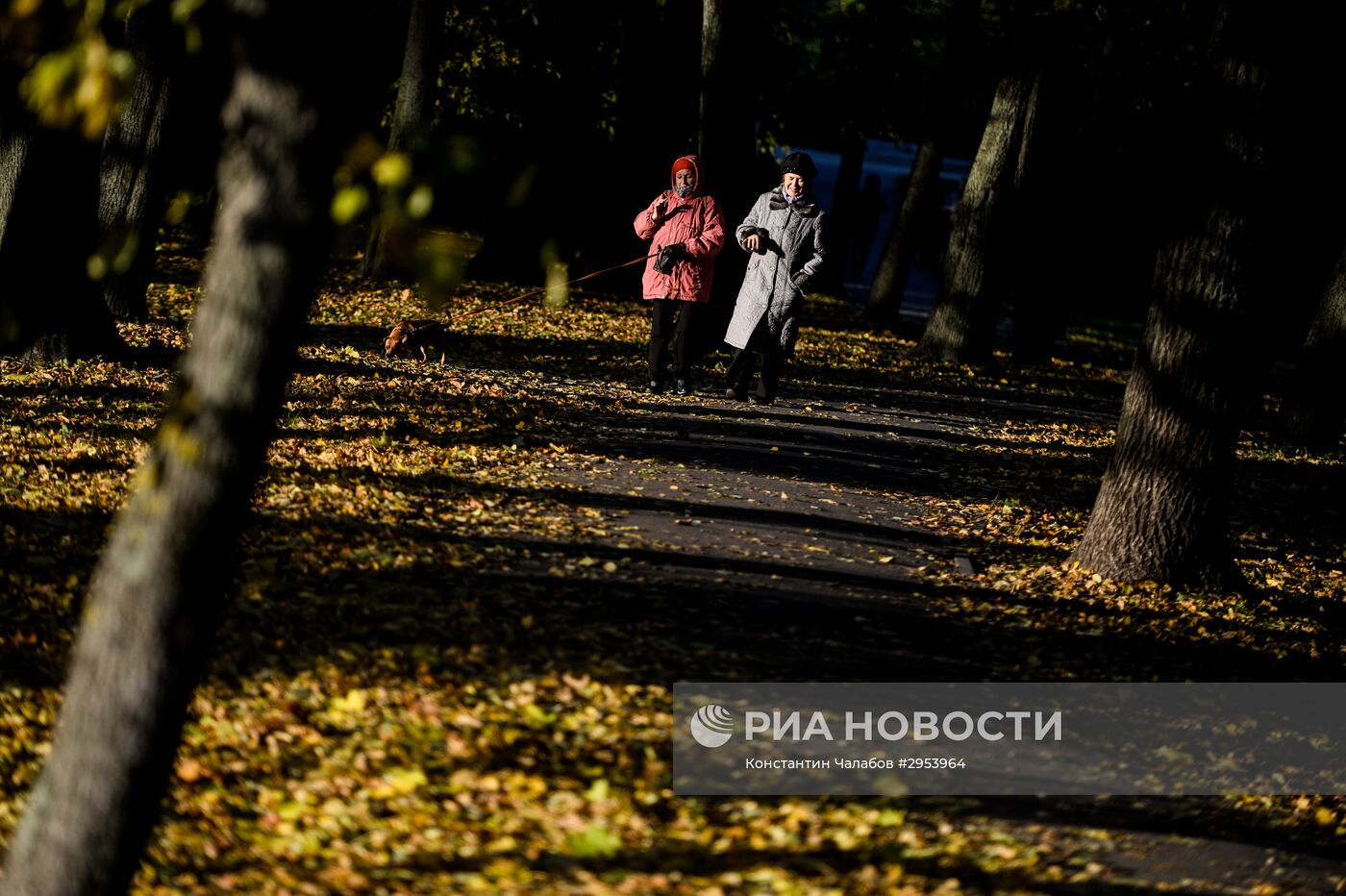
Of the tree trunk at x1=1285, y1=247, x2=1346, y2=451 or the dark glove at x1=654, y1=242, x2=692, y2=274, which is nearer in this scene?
the dark glove at x1=654, y1=242, x2=692, y2=274

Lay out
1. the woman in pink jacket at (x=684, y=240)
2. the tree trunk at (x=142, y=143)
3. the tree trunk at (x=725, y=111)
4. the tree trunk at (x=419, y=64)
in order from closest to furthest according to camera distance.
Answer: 1. the woman in pink jacket at (x=684, y=240)
2. the tree trunk at (x=142, y=143)
3. the tree trunk at (x=725, y=111)
4. the tree trunk at (x=419, y=64)

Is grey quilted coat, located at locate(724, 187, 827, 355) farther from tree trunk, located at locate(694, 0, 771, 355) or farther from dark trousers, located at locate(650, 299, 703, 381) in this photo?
tree trunk, located at locate(694, 0, 771, 355)

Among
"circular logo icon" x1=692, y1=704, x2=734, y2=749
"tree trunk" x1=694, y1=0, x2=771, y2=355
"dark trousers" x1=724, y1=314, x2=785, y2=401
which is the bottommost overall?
"circular logo icon" x1=692, y1=704, x2=734, y2=749

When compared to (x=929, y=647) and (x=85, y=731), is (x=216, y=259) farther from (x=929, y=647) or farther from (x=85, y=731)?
(x=929, y=647)

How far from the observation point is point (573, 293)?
2052cm

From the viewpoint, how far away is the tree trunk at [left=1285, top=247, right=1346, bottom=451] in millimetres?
14344

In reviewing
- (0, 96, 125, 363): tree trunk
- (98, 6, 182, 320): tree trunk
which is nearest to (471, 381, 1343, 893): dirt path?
(0, 96, 125, 363): tree trunk

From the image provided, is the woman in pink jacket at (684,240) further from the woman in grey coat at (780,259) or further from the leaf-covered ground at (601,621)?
the leaf-covered ground at (601,621)

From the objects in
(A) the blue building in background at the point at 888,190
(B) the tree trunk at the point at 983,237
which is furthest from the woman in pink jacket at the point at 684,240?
(A) the blue building in background at the point at 888,190

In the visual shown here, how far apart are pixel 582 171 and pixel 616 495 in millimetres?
15058

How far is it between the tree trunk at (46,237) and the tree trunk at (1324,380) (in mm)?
12034

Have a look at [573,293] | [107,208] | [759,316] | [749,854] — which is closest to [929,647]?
[749,854]

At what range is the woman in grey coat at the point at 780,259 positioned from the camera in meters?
11.7

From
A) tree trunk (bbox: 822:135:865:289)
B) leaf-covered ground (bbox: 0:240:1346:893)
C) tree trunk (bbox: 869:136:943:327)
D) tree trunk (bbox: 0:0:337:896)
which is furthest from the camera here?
tree trunk (bbox: 822:135:865:289)
